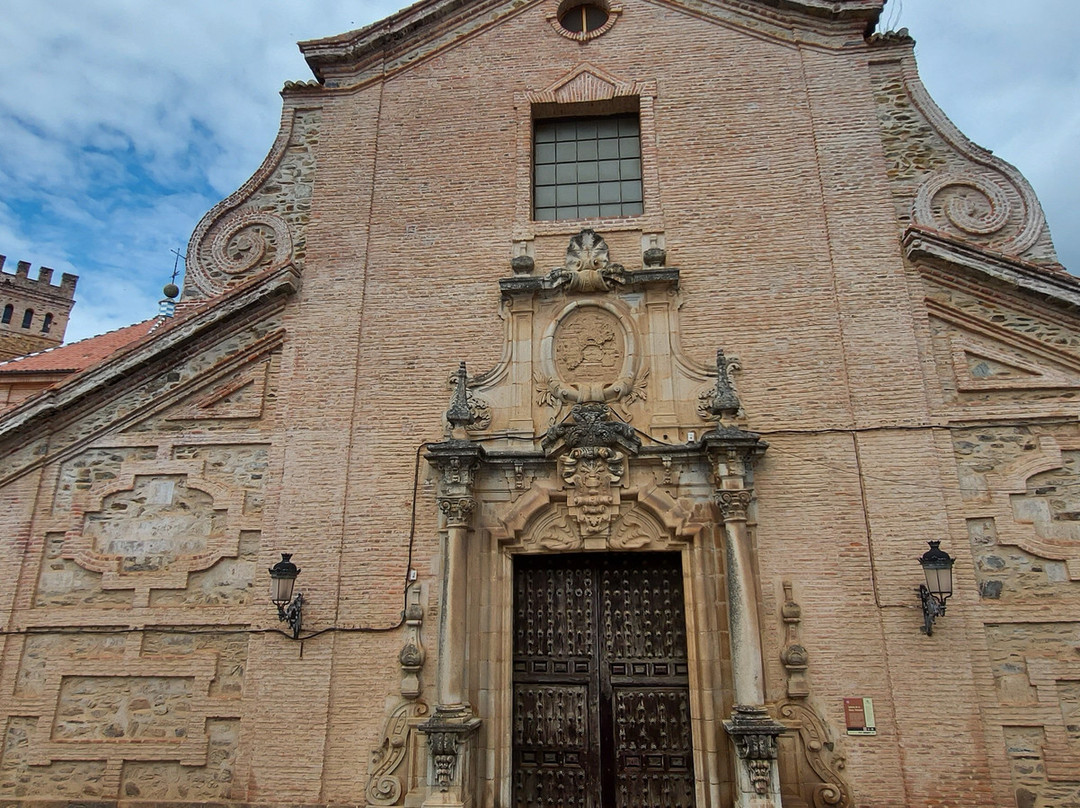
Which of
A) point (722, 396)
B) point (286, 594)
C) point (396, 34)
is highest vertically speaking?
point (396, 34)

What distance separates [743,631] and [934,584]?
5.92 ft

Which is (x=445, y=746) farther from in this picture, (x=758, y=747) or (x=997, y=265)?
(x=997, y=265)

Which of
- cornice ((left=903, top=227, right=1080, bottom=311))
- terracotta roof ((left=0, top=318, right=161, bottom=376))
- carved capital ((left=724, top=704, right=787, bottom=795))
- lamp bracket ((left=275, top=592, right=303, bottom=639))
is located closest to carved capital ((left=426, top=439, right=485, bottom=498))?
lamp bracket ((left=275, top=592, right=303, bottom=639))

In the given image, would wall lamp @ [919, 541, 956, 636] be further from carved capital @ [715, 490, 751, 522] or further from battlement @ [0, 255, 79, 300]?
battlement @ [0, 255, 79, 300]

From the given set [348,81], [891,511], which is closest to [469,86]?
[348,81]

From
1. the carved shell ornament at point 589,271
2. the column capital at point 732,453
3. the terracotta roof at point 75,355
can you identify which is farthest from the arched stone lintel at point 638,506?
the terracotta roof at point 75,355

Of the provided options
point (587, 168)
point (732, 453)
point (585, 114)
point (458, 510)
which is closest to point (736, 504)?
point (732, 453)

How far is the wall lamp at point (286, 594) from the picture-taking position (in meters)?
7.75

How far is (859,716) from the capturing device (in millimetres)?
7211

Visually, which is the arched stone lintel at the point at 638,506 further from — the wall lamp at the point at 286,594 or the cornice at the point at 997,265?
the cornice at the point at 997,265

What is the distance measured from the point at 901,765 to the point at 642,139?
24.8ft

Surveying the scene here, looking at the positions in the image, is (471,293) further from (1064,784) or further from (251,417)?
(1064,784)

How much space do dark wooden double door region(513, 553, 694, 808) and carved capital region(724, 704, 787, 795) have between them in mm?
772

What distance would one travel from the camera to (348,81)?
10500 millimetres
